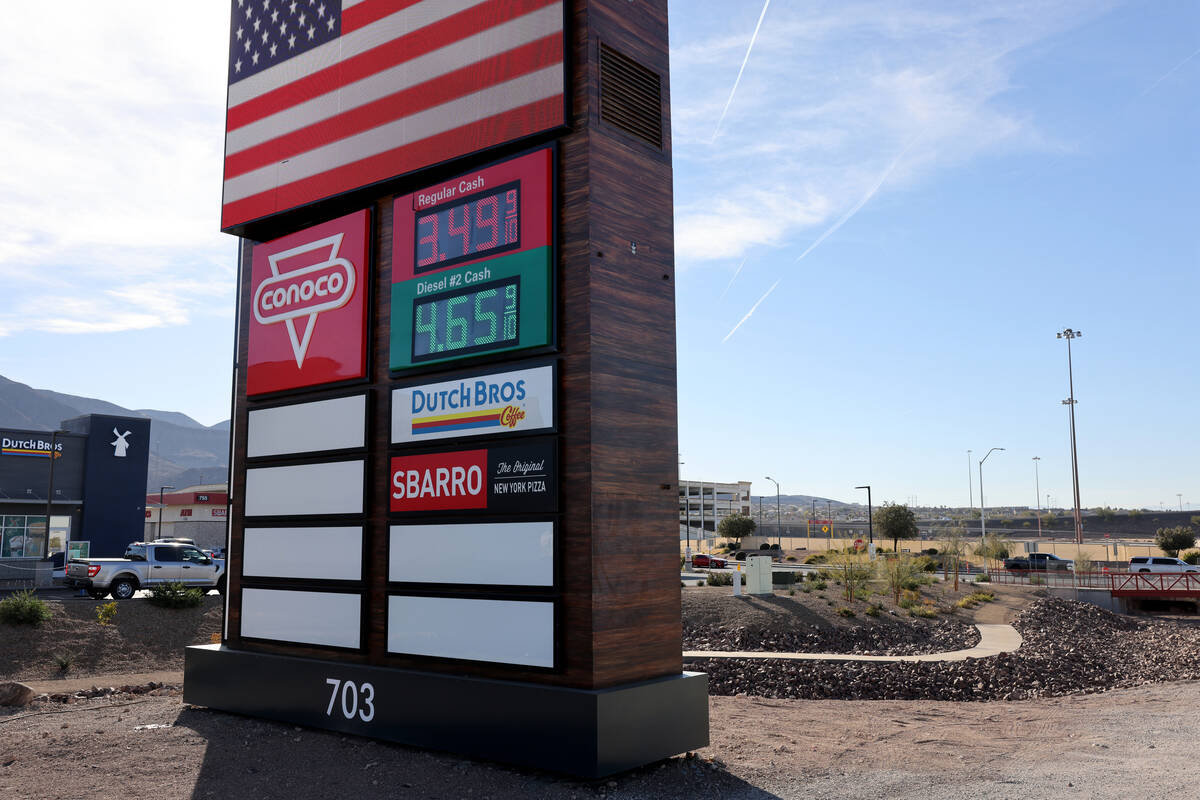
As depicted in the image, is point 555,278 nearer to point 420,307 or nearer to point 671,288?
point 671,288

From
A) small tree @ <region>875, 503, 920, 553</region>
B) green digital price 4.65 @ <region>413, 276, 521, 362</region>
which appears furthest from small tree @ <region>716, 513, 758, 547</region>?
green digital price 4.65 @ <region>413, 276, 521, 362</region>

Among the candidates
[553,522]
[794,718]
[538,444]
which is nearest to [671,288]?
[538,444]

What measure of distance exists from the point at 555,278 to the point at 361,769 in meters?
5.61

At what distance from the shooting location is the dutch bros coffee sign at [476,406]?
920 cm

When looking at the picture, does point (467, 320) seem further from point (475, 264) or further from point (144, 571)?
point (144, 571)

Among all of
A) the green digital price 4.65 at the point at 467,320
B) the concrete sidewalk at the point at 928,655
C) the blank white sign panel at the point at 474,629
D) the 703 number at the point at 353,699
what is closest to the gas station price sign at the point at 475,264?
the green digital price 4.65 at the point at 467,320

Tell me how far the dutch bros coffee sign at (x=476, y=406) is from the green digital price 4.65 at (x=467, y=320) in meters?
0.39

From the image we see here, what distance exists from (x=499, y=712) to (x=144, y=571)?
25.0m

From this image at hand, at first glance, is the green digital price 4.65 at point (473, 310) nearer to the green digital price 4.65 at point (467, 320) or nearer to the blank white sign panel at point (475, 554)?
the green digital price 4.65 at point (467, 320)

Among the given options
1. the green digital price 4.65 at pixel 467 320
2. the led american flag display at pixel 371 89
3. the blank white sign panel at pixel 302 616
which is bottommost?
the blank white sign panel at pixel 302 616

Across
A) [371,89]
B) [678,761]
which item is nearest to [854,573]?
[678,761]

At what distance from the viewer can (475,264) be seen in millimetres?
10023

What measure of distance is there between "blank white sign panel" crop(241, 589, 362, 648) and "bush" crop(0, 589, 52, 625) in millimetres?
12514

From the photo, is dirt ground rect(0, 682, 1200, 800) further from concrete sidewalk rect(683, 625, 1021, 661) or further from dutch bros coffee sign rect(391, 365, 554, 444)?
concrete sidewalk rect(683, 625, 1021, 661)
